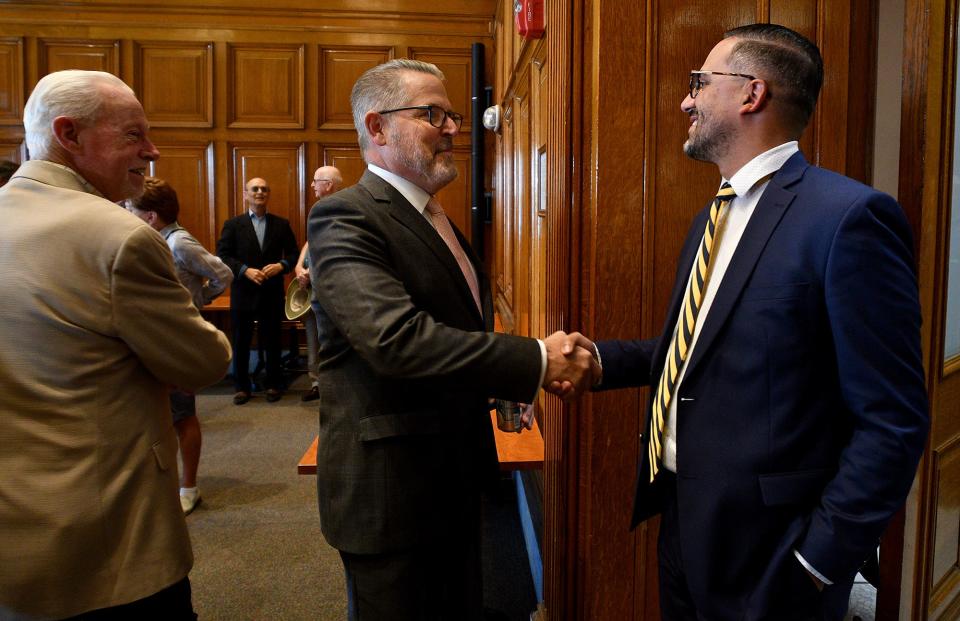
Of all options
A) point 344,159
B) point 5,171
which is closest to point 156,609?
point 5,171

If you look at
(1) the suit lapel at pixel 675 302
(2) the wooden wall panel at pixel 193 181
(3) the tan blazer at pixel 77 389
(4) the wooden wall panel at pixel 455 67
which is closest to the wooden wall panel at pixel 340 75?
(4) the wooden wall panel at pixel 455 67

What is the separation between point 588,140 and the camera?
1.76m

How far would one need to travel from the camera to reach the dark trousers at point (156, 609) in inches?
57.3

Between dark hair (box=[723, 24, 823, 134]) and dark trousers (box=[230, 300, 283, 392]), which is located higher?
dark hair (box=[723, 24, 823, 134])

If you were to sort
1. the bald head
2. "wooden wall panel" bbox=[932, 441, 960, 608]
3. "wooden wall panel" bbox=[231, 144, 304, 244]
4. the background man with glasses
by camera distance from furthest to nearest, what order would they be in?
"wooden wall panel" bbox=[231, 144, 304, 244]
the bald head
the background man with glasses
"wooden wall panel" bbox=[932, 441, 960, 608]

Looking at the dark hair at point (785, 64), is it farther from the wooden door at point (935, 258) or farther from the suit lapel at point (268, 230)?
the suit lapel at point (268, 230)

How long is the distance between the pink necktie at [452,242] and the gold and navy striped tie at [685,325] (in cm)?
47

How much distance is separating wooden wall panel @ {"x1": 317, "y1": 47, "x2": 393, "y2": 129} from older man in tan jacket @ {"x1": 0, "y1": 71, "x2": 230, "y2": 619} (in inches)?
203

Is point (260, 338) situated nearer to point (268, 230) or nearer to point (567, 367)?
point (268, 230)

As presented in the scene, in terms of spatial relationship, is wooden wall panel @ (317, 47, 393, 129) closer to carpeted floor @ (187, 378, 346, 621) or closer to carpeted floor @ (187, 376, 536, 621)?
carpeted floor @ (187, 378, 346, 621)

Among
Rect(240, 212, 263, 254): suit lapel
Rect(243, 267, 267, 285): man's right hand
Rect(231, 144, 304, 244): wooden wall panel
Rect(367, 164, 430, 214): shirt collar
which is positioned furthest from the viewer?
Rect(231, 144, 304, 244): wooden wall panel

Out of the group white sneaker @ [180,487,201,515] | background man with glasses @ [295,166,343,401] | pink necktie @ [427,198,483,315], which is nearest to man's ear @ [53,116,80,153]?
pink necktie @ [427,198,483,315]

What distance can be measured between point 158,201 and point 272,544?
1652 mm

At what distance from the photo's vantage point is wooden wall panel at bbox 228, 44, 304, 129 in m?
6.41
